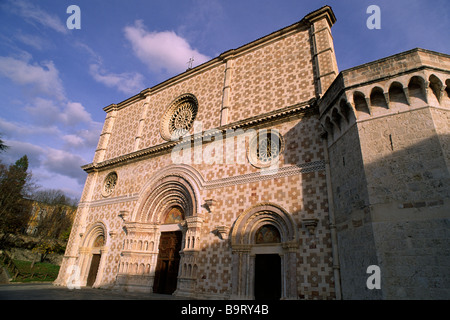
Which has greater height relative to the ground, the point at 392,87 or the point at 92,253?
the point at 392,87

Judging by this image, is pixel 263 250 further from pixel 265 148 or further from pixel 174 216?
pixel 174 216

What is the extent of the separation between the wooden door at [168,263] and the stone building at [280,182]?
0.22 ft

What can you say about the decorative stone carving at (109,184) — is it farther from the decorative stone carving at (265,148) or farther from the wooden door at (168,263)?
the decorative stone carving at (265,148)

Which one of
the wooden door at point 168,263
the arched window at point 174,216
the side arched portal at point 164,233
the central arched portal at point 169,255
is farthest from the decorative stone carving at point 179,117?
the wooden door at point 168,263

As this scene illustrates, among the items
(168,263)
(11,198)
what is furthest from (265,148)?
(11,198)

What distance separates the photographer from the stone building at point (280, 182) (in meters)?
6.27

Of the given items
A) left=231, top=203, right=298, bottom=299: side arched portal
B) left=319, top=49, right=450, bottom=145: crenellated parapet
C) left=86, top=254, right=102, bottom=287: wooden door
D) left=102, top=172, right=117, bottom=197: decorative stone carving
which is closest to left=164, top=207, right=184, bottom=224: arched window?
left=231, top=203, right=298, bottom=299: side arched portal

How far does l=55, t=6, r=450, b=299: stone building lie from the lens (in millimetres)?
6273

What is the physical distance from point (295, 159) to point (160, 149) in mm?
7549

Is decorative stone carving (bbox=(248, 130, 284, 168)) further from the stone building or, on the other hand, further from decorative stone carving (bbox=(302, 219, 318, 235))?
decorative stone carving (bbox=(302, 219, 318, 235))

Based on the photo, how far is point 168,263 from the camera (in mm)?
12047

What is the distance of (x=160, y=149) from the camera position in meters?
14.0

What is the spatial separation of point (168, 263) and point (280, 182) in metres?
6.60
